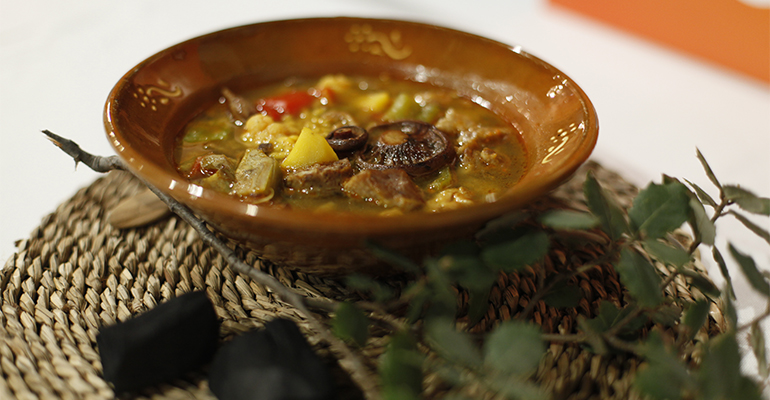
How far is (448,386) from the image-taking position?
1563mm

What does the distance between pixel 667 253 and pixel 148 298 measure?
5.27 feet

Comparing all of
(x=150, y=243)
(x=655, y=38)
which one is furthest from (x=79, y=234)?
(x=655, y=38)

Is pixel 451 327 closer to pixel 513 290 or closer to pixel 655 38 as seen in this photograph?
pixel 513 290

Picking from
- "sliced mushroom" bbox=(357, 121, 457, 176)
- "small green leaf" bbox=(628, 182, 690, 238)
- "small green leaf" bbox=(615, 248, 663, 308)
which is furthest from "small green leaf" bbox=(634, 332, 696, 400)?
"sliced mushroom" bbox=(357, 121, 457, 176)

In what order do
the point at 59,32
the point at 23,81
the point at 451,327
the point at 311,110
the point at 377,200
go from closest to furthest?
the point at 451,327 → the point at 377,200 → the point at 311,110 → the point at 23,81 → the point at 59,32

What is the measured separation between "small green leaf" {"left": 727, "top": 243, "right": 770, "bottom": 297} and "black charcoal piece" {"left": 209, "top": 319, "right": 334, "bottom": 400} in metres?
1.10

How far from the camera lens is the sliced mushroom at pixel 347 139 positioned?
208 centimetres

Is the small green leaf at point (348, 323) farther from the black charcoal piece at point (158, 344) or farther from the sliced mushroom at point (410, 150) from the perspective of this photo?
the sliced mushroom at point (410, 150)

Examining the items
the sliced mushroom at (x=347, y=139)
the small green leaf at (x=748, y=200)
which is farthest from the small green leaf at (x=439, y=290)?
the small green leaf at (x=748, y=200)

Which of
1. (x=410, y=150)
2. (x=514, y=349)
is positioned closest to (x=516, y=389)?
(x=514, y=349)

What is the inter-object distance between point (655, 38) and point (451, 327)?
4.45 metres

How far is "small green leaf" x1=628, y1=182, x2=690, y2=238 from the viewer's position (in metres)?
1.53

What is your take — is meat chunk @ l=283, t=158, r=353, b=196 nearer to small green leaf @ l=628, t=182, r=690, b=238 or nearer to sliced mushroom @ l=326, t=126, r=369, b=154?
sliced mushroom @ l=326, t=126, r=369, b=154

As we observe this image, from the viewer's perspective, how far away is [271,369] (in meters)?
1.41
